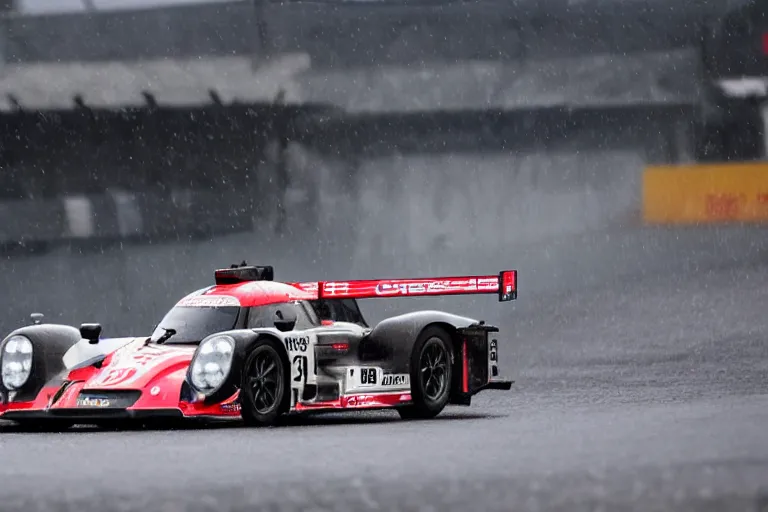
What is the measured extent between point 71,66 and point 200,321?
1806 centimetres

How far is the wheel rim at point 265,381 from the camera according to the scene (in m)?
11.9

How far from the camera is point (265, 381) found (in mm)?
11992

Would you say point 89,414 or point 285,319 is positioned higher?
point 285,319

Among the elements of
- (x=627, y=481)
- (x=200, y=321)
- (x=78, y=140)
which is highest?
(x=78, y=140)

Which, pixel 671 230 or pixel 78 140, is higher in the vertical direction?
pixel 78 140

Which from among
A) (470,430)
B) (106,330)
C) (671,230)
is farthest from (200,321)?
(106,330)

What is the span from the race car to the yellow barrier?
11172mm

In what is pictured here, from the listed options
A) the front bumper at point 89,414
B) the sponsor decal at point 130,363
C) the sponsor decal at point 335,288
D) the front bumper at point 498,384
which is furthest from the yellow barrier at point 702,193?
the front bumper at point 89,414

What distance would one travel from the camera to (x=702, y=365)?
760 inches

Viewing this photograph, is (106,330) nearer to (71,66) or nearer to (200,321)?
(71,66)

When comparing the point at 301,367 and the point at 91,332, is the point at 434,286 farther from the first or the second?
the point at 91,332

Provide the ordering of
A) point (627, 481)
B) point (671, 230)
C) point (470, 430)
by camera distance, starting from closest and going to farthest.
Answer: point (627, 481) → point (470, 430) → point (671, 230)

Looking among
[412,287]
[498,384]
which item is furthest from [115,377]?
[498,384]

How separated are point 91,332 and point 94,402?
4.25 ft
